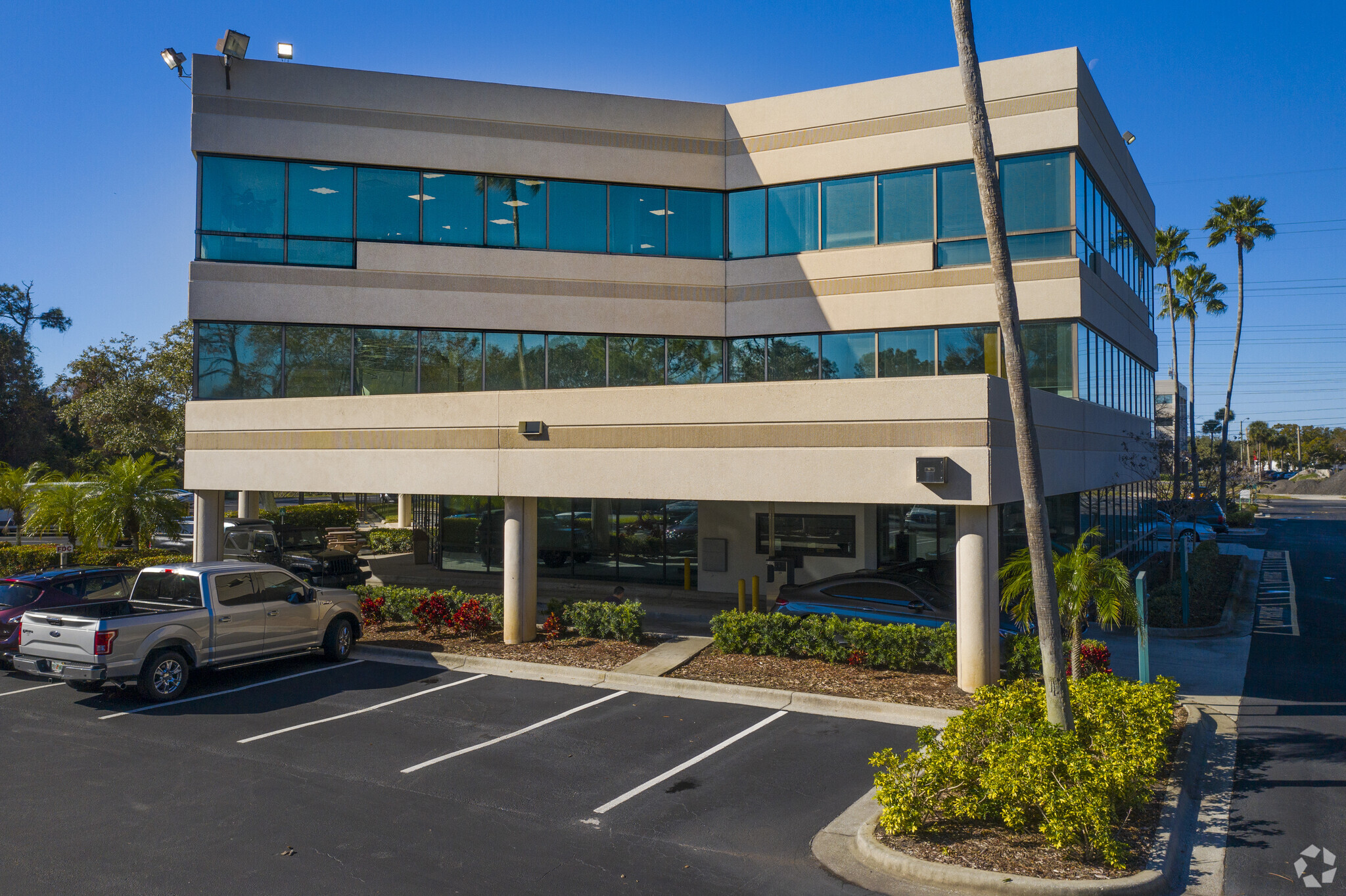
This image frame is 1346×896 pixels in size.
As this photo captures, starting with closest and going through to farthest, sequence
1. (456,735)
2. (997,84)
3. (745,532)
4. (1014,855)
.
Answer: (1014,855), (456,735), (997,84), (745,532)

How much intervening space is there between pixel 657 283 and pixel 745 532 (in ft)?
20.1

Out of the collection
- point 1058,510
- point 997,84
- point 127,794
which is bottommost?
point 127,794

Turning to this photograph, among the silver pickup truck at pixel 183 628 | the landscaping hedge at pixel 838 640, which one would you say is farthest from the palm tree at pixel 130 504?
the landscaping hedge at pixel 838 640

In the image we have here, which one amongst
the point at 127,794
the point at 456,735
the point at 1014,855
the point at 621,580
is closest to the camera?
the point at 1014,855

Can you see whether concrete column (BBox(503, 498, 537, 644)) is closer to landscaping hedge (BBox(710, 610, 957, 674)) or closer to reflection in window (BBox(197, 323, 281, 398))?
landscaping hedge (BBox(710, 610, 957, 674))

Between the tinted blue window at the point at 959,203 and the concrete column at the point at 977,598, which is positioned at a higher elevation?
the tinted blue window at the point at 959,203

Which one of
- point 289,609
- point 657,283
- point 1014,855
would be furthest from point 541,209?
point 1014,855

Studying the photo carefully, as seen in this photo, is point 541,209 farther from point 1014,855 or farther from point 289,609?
point 1014,855

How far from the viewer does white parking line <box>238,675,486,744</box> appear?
10516 millimetres

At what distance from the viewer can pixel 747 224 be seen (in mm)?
20422

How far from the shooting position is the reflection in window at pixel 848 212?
19.2 meters

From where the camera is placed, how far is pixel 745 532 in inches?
818

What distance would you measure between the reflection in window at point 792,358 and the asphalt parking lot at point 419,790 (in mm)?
9612

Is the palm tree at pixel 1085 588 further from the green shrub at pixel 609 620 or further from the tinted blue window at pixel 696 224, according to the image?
the tinted blue window at pixel 696 224
